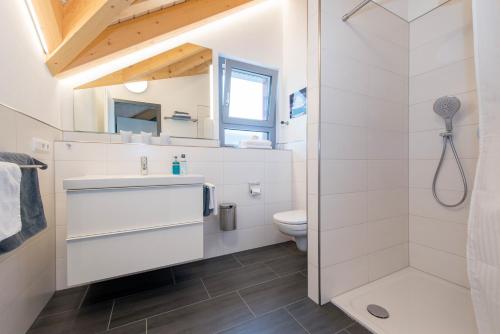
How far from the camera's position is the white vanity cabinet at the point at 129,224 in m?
1.16

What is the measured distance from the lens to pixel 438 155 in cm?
159

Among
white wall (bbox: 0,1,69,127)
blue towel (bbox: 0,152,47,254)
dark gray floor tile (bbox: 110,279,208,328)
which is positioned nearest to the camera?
blue towel (bbox: 0,152,47,254)

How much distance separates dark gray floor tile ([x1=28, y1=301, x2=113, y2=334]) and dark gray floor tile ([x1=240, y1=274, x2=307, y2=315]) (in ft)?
2.78

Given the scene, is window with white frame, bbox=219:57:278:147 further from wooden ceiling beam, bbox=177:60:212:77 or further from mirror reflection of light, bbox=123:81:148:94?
mirror reflection of light, bbox=123:81:148:94

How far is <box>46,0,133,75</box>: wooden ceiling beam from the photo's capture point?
3.84ft

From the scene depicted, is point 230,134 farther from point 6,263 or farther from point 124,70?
point 6,263

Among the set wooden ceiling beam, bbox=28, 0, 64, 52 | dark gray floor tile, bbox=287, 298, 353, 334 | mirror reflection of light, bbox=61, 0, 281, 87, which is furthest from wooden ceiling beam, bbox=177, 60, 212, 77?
dark gray floor tile, bbox=287, 298, 353, 334

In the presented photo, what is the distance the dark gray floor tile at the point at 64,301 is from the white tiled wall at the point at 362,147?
1.62 meters

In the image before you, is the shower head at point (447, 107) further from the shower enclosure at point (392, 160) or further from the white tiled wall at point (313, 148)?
the white tiled wall at point (313, 148)

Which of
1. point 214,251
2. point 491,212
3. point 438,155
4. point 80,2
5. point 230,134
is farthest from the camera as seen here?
point 230,134

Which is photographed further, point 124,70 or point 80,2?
point 124,70

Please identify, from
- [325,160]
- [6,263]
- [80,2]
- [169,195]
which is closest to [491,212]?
[325,160]

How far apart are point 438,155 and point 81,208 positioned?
7.98ft

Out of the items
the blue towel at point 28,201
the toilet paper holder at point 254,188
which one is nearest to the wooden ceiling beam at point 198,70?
the toilet paper holder at point 254,188
